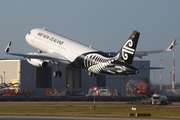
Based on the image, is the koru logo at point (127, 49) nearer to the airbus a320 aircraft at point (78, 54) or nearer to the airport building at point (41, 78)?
the airbus a320 aircraft at point (78, 54)

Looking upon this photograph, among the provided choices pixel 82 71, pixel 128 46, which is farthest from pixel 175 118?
pixel 82 71

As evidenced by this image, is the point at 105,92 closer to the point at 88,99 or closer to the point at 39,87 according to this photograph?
the point at 39,87

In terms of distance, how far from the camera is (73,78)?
151 metres

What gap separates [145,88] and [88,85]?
3103 cm

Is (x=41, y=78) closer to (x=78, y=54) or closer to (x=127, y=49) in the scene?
(x=78, y=54)

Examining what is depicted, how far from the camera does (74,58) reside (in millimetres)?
93062

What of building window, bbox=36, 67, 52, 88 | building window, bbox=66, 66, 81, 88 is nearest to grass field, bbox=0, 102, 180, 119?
building window, bbox=36, 67, 52, 88

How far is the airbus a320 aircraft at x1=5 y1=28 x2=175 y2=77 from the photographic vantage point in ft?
272

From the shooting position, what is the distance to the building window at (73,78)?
490 feet

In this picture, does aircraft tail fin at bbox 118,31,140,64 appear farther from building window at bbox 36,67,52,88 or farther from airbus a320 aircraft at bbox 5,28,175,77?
building window at bbox 36,67,52,88

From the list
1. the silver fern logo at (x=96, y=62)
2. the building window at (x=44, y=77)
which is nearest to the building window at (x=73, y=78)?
the building window at (x=44, y=77)

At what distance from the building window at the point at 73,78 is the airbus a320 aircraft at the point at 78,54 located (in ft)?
156

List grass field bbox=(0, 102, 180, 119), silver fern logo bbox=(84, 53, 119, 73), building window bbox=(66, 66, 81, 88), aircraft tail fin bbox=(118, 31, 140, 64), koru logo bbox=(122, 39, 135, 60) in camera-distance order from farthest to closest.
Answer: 1. building window bbox=(66, 66, 81, 88)
2. silver fern logo bbox=(84, 53, 119, 73)
3. koru logo bbox=(122, 39, 135, 60)
4. aircraft tail fin bbox=(118, 31, 140, 64)
5. grass field bbox=(0, 102, 180, 119)

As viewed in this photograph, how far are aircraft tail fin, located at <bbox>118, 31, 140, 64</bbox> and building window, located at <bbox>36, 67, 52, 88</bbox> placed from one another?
63.9 m
